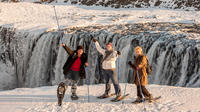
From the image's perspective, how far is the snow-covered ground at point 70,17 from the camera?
61.9ft

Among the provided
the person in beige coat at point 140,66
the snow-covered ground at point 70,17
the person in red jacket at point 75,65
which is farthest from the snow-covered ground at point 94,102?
the snow-covered ground at point 70,17

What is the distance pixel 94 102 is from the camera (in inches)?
296

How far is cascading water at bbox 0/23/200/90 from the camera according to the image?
11547mm

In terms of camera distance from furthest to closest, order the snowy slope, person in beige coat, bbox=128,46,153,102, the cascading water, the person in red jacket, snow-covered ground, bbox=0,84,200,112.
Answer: the snowy slope
the cascading water
the person in red jacket
snow-covered ground, bbox=0,84,200,112
person in beige coat, bbox=128,46,153,102

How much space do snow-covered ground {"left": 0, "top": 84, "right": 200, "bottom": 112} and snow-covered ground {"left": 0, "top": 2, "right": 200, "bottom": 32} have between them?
9.68m

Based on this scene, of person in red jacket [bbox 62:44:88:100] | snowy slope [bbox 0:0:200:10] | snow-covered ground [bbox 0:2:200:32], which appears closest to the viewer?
person in red jacket [bbox 62:44:88:100]

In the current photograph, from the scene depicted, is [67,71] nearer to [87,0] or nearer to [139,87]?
[139,87]

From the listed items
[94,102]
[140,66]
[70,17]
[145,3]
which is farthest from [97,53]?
[145,3]

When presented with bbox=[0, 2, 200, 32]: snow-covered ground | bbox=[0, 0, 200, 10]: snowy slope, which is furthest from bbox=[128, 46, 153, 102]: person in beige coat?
bbox=[0, 0, 200, 10]: snowy slope

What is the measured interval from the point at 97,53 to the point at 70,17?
851 cm

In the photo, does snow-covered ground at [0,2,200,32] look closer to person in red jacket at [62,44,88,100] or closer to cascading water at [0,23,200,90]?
cascading water at [0,23,200,90]

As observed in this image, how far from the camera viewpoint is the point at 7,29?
1927 cm

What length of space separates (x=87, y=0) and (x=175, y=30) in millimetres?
18487

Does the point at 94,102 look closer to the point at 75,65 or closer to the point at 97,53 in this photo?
the point at 75,65
